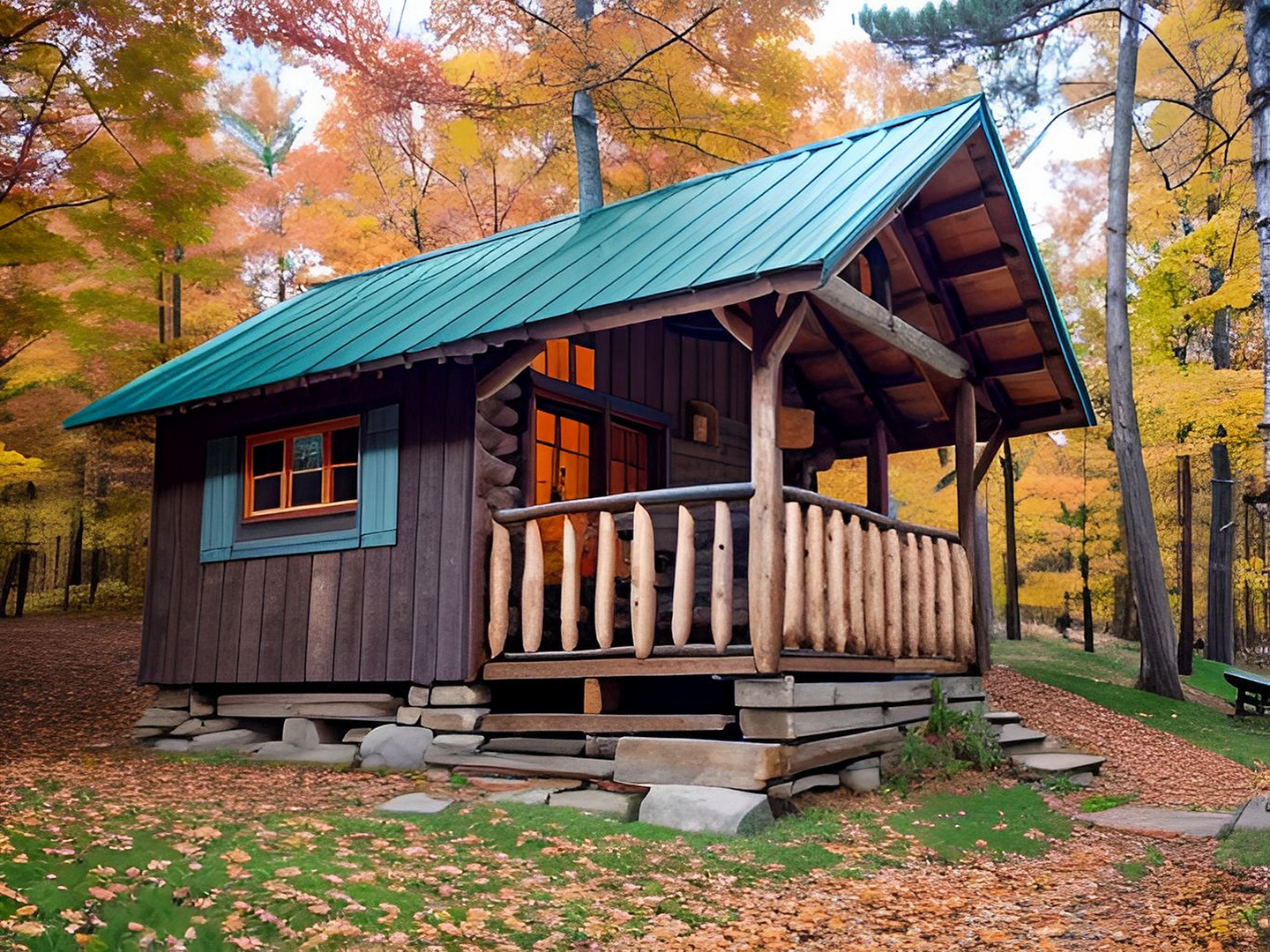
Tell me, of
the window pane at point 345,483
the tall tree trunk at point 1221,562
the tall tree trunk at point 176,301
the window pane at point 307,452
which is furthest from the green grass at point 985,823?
the tall tree trunk at point 176,301

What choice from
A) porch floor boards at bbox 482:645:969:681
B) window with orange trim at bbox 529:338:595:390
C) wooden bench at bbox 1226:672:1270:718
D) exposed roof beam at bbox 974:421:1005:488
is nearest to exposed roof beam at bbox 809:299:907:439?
exposed roof beam at bbox 974:421:1005:488

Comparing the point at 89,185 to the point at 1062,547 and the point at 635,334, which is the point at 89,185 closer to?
the point at 635,334

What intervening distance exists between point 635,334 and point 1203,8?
13.2m

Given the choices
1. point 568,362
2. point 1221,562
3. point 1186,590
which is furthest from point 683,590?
point 1221,562

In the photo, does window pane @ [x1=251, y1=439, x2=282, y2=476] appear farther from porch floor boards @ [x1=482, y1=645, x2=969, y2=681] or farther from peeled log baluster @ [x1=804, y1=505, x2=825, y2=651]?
peeled log baluster @ [x1=804, y1=505, x2=825, y2=651]

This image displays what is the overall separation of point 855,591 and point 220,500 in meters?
6.39

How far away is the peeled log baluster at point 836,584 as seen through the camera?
8.40 metres

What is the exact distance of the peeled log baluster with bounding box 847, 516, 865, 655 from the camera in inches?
342

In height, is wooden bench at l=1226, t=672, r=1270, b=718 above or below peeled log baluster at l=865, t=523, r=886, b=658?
below

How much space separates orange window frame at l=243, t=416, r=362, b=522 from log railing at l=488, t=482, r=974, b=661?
195 centimetres

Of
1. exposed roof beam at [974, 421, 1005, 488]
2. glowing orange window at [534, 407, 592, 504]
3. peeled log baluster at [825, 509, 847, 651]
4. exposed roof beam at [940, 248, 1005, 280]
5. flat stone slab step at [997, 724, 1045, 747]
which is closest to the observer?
peeled log baluster at [825, 509, 847, 651]

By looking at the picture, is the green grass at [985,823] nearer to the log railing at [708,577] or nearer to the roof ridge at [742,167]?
the log railing at [708,577]

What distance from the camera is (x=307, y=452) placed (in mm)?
10859

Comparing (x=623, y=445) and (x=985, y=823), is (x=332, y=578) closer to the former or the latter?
(x=623, y=445)
